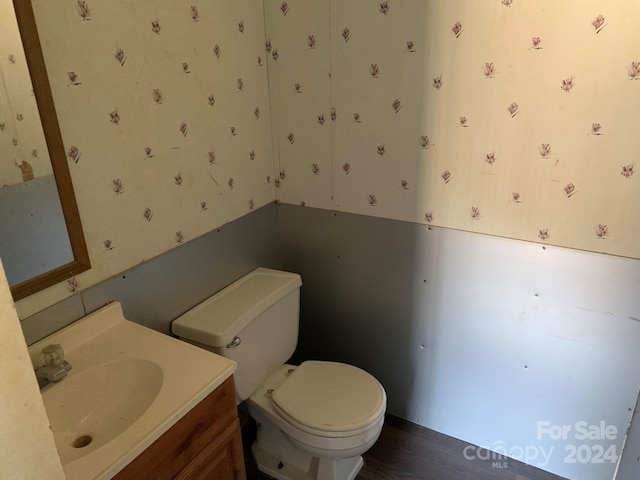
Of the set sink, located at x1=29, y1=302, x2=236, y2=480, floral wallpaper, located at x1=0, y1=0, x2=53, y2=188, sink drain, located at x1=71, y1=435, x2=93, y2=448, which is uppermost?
floral wallpaper, located at x1=0, y1=0, x2=53, y2=188

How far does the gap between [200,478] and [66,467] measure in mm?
375

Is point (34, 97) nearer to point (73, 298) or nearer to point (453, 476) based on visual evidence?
point (73, 298)

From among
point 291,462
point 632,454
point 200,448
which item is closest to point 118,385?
point 200,448

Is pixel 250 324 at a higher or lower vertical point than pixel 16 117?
lower

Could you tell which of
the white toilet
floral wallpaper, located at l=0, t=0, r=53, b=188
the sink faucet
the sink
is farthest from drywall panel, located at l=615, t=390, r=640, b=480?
floral wallpaper, located at l=0, t=0, r=53, b=188

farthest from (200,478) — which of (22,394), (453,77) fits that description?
(453,77)

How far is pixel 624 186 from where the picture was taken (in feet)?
4.33

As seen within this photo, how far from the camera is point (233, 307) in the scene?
1601mm

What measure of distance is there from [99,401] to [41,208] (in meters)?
0.49

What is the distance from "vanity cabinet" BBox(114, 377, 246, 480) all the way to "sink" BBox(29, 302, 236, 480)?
3cm

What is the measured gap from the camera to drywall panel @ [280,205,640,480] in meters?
1.49

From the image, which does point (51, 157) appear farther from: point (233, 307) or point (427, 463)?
point (427, 463)

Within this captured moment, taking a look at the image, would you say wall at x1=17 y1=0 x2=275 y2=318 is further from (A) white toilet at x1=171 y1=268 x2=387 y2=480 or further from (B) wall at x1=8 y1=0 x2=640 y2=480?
(A) white toilet at x1=171 y1=268 x2=387 y2=480

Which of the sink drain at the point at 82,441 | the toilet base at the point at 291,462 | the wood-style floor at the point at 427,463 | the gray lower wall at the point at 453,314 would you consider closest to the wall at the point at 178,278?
the gray lower wall at the point at 453,314
